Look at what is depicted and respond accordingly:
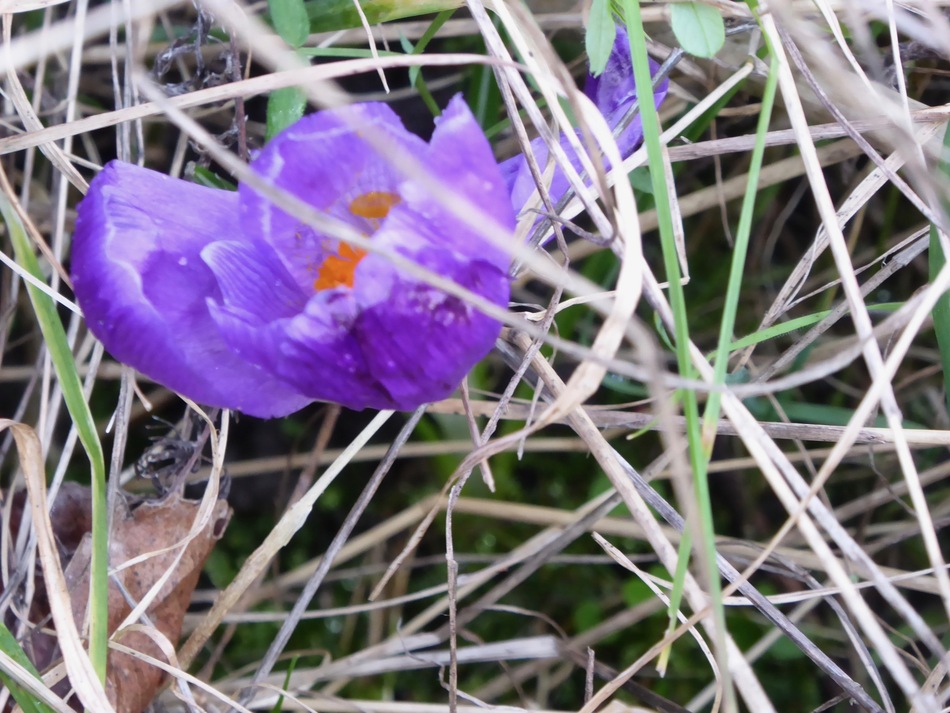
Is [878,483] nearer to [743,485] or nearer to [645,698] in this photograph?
[743,485]

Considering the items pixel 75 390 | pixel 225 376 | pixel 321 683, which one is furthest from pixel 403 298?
pixel 321 683

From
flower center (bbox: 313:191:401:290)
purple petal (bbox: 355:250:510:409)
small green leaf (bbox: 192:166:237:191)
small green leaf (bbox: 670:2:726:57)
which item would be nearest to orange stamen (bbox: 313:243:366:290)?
flower center (bbox: 313:191:401:290)

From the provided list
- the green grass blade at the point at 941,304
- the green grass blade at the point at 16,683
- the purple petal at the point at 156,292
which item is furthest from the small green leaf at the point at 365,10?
the green grass blade at the point at 16,683

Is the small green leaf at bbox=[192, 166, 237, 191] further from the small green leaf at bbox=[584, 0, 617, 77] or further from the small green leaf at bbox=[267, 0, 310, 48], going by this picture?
the small green leaf at bbox=[584, 0, 617, 77]

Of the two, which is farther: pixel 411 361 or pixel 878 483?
pixel 878 483

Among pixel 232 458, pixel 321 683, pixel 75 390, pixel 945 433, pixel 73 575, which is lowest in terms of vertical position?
pixel 321 683

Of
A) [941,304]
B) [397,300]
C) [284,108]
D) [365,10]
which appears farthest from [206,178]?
[941,304]

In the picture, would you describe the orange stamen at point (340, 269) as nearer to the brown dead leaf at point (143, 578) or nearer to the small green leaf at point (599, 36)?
the small green leaf at point (599, 36)
